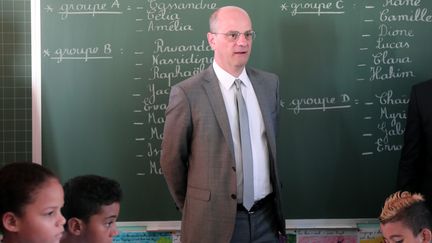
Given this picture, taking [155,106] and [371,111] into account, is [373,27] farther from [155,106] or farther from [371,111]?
[155,106]

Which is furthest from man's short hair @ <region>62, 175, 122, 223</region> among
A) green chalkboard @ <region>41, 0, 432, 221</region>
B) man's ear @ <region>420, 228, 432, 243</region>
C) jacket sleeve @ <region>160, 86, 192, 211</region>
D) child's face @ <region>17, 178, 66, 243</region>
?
man's ear @ <region>420, 228, 432, 243</region>

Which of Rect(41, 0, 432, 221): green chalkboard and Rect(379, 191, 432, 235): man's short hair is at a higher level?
Rect(41, 0, 432, 221): green chalkboard

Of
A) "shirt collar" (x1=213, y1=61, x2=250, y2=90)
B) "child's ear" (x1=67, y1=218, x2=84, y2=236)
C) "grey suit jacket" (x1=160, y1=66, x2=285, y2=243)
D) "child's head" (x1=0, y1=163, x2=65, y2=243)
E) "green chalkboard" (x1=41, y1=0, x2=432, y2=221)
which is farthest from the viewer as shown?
"green chalkboard" (x1=41, y1=0, x2=432, y2=221)

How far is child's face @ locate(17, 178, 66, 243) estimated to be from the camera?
1.92 metres

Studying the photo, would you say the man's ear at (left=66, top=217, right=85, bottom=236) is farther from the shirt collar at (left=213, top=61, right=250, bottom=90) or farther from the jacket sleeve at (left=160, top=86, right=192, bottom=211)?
the shirt collar at (left=213, top=61, right=250, bottom=90)

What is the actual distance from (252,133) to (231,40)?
1.50 feet

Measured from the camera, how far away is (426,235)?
8.51 feet

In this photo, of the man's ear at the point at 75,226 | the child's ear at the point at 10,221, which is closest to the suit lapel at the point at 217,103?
the man's ear at the point at 75,226

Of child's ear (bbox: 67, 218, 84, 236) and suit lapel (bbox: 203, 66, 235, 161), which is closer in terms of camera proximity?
child's ear (bbox: 67, 218, 84, 236)

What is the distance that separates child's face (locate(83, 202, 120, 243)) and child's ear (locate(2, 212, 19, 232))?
11.4 inches

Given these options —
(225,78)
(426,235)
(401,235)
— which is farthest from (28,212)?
(426,235)

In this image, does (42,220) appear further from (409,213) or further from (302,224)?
(302,224)

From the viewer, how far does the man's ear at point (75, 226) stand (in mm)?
2135

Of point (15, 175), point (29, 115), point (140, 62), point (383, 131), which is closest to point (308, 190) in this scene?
point (383, 131)
